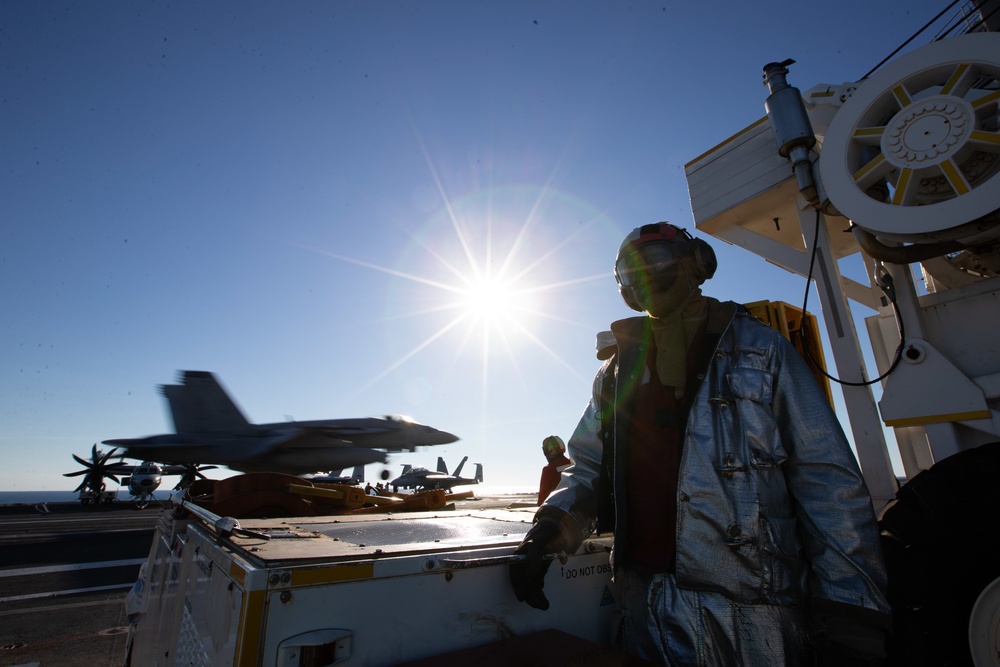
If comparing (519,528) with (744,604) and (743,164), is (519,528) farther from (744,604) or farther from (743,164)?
(743,164)

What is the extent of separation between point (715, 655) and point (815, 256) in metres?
2.78

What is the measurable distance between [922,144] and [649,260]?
194 centimetres

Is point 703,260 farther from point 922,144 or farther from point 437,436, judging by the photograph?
point 437,436

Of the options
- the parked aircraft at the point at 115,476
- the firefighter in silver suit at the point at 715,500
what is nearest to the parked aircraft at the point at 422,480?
the parked aircraft at the point at 115,476

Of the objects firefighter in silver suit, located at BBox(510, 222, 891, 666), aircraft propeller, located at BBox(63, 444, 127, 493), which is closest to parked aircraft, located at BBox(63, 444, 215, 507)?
aircraft propeller, located at BBox(63, 444, 127, 493)

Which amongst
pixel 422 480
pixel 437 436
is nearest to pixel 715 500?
pixel 437 436

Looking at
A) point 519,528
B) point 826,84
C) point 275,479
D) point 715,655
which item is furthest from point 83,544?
point 826,84

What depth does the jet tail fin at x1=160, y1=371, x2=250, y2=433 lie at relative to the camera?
19.3 metres

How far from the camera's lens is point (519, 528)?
2.53m

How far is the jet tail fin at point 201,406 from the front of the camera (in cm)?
1931

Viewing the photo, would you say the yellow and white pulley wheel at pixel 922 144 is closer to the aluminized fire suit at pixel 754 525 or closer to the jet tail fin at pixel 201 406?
the aluminized fire suit at pixel 754 525

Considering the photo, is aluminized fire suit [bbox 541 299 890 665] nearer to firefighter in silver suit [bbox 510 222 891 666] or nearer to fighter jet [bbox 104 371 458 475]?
firefighter in silver suit [bbox 510 222 891 666]

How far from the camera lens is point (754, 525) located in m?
1.65

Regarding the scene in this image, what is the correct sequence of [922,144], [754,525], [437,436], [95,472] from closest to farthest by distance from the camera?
1. [754,525]
2. [922,144]
3. [437,436]
4. [95,472]
